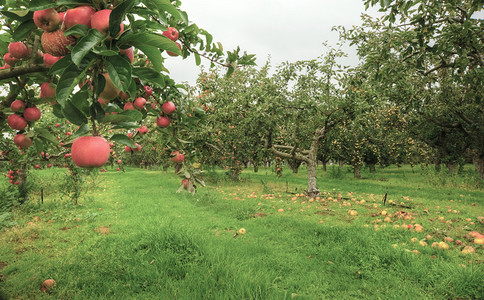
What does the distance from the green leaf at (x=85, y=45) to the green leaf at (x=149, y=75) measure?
0.22m

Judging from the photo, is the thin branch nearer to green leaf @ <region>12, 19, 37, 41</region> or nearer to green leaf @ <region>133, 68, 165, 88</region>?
green leaf @ <region>12, 19, 37, 41</region>

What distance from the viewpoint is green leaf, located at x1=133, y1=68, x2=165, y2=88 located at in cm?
111

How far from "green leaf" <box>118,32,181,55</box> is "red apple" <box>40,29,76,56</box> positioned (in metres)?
0.27

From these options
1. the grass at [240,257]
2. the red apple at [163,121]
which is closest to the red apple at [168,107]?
the red apple at [163,121]

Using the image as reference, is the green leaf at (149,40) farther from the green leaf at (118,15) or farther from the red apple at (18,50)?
the red apple at (18,50)

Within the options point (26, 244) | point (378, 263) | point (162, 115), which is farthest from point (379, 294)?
point (26, 244)

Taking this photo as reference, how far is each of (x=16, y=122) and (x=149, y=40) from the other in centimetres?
160

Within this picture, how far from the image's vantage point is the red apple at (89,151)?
121 cm

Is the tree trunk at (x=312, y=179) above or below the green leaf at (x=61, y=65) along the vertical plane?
below

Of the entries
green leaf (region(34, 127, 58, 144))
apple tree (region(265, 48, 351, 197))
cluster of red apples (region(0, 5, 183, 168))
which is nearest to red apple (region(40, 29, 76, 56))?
cluster of red apples (region(0, 5, 183, 168))

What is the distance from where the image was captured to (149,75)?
3.73 feet

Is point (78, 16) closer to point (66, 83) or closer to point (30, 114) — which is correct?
point (66, 83)

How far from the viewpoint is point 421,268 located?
144 inches

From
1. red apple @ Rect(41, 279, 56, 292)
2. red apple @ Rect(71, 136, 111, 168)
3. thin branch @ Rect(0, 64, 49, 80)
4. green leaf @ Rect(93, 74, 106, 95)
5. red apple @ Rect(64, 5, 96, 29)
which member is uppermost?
red apple @ Rect(64, 5, 96, 29)
